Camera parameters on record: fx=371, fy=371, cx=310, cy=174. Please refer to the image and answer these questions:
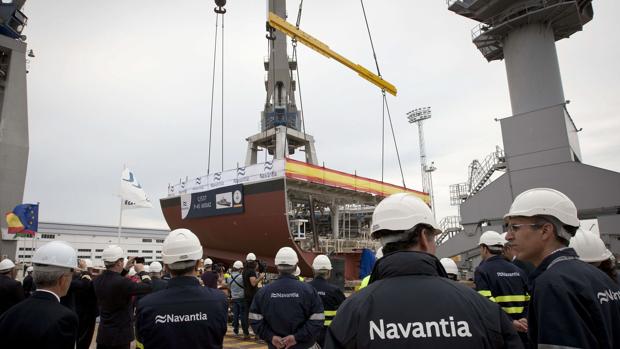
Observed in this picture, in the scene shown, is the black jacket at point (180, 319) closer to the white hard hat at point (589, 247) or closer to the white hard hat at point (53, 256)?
the white hard hat at point (53, 256)

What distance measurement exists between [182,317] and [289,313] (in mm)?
1829

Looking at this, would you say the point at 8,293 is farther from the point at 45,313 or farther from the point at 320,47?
the point at 320,47

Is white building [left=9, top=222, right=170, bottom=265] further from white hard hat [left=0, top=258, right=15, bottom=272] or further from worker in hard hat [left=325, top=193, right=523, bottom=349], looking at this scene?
worker in hard hat [left=325, top=193, right=523, bottom=349]

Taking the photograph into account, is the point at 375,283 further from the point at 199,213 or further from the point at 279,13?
the point at 279,13

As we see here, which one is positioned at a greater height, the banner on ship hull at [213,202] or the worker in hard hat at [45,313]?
the banner on ship hull at [213,202]

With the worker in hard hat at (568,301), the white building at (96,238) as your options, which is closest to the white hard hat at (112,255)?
the worker in hard hat at (568,301)

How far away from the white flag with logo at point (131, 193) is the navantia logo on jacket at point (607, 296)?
63.0 ft

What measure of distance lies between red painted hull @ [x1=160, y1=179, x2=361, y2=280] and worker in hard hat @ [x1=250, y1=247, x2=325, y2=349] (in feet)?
56.8

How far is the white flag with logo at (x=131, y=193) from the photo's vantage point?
18250 millimetres

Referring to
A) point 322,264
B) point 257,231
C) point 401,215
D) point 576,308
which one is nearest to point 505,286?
point 322,264

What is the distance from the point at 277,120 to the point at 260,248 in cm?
1190

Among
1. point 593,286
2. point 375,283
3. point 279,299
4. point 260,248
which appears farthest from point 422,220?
point 260,248

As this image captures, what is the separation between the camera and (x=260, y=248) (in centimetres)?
2431

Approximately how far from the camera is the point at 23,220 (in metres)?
19.3
